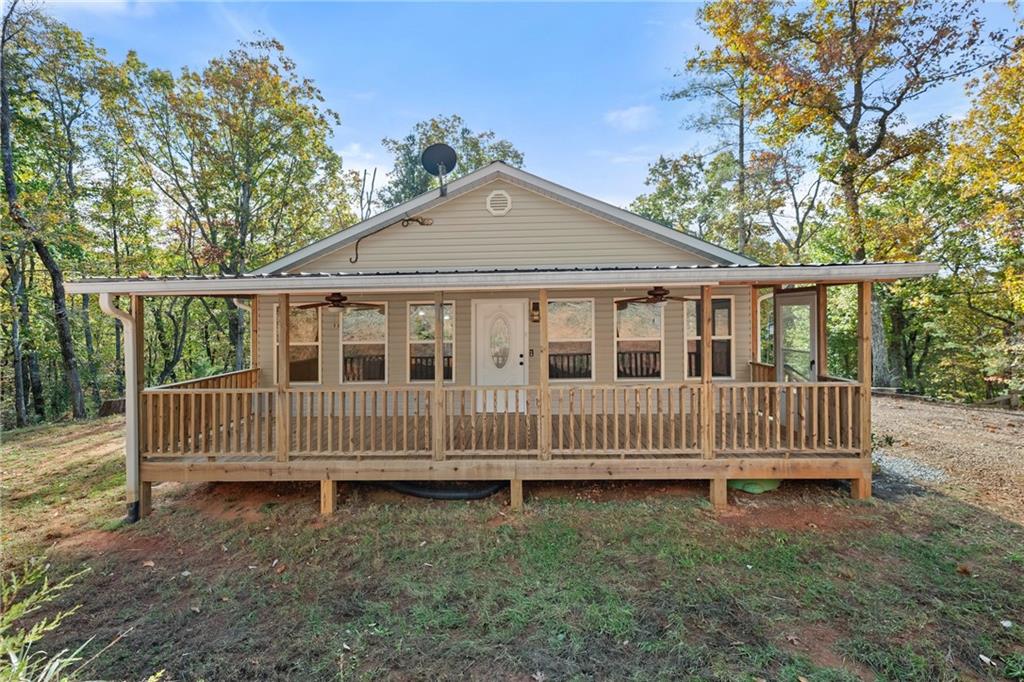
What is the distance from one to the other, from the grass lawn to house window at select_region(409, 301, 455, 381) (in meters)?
2.83

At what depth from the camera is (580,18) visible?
10992 millimetres

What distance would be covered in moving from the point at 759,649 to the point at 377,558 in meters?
3.42

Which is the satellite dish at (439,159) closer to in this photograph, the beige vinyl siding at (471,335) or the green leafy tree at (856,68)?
the beige vinyl siding at (471,335)

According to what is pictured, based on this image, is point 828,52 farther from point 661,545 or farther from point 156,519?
point 156,519

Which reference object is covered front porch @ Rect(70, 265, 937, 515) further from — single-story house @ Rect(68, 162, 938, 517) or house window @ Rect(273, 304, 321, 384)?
house window @ Rect(273, 304, 321, 384)

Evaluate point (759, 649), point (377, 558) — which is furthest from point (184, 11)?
point (759, 649)

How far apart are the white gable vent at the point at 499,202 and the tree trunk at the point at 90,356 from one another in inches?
654

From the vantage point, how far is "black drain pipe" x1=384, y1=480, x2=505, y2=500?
5.83 m

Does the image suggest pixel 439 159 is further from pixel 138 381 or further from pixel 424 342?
pixel 138 381

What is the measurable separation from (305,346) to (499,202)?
15.0 feet

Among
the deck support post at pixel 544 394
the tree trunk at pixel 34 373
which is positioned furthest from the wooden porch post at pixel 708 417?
the tree trunk at pixel 34 373

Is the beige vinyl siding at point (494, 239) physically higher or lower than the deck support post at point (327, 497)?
higher

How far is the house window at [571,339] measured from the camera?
8.33m

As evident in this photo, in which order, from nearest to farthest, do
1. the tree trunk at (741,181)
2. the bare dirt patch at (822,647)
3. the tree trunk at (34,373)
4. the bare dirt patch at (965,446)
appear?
the bare dirt patch at (822,647), the bare dirt patch at (965,446), the tree trunk at (34,373), the tree trunk at (741,181)
